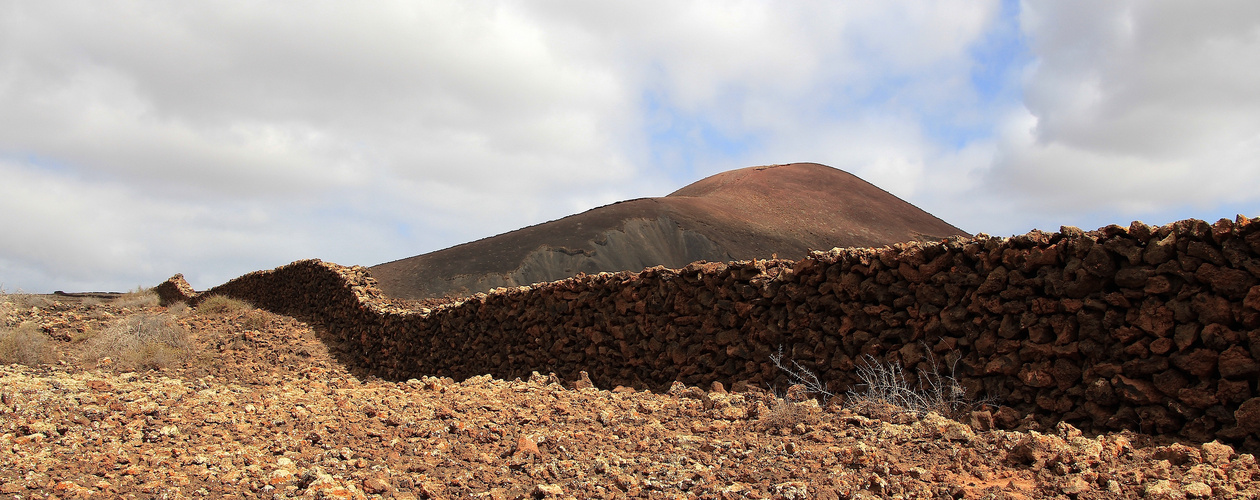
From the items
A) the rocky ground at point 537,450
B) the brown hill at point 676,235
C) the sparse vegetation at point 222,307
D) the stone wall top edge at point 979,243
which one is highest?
the brown hill at point 676,235

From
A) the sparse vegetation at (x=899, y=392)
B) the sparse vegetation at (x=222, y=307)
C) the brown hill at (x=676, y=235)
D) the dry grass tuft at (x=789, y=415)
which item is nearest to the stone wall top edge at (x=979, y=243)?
the sparse vegetation at (x=899, y=392)

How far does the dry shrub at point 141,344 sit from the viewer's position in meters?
11.1

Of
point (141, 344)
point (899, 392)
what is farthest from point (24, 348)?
point (899, 392)

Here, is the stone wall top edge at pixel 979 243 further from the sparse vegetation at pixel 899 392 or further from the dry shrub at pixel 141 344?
the dry shrub at pixel 141 344

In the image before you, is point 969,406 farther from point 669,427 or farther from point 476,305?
point 476,305

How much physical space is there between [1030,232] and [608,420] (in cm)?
394

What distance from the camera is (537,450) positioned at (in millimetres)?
5035

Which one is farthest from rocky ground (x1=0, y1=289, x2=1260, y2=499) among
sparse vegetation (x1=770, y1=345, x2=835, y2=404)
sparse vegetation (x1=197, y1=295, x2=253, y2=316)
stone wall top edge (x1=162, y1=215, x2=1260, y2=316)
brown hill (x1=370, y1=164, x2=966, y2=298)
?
brown hill (x1=370, y1=164, x2=966, y2=298)

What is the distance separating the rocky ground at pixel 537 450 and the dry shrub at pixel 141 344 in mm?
3871

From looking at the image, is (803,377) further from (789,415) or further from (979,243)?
(979,243)

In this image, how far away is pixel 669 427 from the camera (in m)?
5.77

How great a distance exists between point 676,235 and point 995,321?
3649 centimetres

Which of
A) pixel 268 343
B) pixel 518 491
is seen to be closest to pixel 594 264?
pixel 268 343

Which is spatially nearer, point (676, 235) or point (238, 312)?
point (238, 312)
